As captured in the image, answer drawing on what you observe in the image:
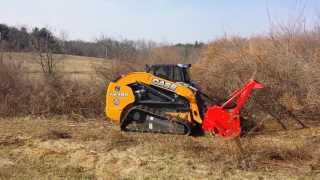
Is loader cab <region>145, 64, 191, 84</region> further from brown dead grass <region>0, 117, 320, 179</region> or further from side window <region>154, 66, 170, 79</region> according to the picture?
brown dead grass <region>0, 117, 320, 179</region>

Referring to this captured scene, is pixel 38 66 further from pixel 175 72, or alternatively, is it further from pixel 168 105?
pixel 168 105

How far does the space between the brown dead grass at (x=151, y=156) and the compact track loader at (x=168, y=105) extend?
14.0 inches

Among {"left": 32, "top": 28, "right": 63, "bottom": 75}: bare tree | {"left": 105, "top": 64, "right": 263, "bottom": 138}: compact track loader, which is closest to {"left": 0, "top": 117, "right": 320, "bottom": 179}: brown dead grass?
{"left": 105, "top": 64, "right": 263, "bottom": 138}: compact track loader

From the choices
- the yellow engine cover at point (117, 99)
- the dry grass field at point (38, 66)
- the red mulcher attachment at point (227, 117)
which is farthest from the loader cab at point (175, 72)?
the dry grass field at point (38, 66)

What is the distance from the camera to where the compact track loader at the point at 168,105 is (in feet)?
36.9

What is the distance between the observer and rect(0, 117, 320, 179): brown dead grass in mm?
8758

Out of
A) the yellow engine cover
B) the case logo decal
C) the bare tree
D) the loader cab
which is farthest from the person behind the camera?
the bare tree

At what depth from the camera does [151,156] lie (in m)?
9.65

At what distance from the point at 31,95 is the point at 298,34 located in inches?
292

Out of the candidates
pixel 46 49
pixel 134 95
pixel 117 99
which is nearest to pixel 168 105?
pixel 134 95

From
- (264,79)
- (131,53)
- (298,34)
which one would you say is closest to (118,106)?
(264,79)

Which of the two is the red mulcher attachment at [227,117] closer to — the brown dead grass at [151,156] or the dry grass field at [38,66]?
the brown dead grass at [151,156]

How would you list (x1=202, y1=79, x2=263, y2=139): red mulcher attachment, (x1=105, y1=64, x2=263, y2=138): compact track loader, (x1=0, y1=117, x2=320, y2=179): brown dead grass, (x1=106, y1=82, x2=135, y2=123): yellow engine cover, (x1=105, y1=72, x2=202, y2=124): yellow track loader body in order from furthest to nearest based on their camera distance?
(x1=106, y1=82, x2=135, y2=123): yellow engine cover
(x1=105, y1=72, x2=202, y2=124): yellow track loader body
(x1=105, y1=64, x2=263, y2=138): compact track loader
(x1=202, y1=79, x2=263, y2=139): red mulcher attachment
(x1=0, y1=117, x2=320, y2=179): brown dead grass

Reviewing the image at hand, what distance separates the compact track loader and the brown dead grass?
0.36 meters
